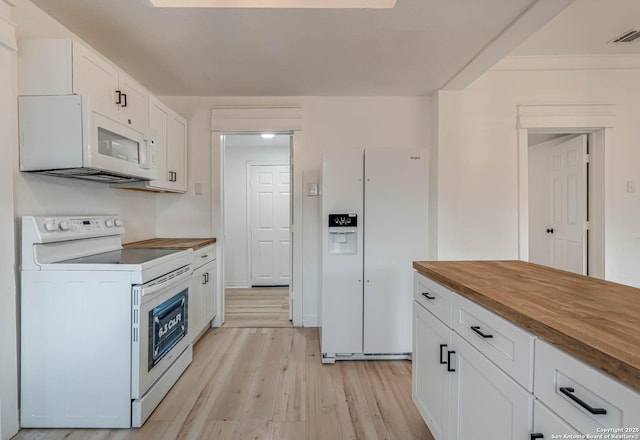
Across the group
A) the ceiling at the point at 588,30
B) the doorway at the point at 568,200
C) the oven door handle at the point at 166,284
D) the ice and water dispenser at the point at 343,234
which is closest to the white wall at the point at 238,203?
the oven door handle at the point at 166,284

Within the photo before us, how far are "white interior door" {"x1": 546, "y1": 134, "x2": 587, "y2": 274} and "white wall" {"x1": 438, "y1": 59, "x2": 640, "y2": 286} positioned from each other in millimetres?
204

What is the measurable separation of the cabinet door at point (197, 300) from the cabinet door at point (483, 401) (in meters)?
2.03

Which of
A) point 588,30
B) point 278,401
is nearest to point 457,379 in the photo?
point 278,401

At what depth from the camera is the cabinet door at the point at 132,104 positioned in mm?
2004

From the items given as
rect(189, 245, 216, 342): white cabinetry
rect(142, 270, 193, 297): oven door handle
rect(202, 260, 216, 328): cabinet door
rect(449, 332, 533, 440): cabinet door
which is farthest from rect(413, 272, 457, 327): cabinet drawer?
rect(202, 260, 216, 328): cabinet door

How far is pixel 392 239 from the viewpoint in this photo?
241 cm

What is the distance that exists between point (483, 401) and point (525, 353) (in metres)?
0.32

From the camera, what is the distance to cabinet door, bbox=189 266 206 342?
253 cm

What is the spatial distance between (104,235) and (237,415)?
150 cm

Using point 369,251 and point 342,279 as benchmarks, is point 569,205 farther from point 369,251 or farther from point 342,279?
point 342,279

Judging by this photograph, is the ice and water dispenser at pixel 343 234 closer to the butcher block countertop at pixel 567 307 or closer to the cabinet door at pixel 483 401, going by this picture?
the butcher block countertop at pixel 567 307

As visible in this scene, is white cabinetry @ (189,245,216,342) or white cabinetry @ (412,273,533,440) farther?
white cabinetry @ (189,245,216,342)

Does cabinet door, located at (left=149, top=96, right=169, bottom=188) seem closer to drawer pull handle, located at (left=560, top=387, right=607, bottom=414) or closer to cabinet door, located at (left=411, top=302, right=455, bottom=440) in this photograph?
cabinet door, located at (left=411, top=302, right=455, bottom=440)

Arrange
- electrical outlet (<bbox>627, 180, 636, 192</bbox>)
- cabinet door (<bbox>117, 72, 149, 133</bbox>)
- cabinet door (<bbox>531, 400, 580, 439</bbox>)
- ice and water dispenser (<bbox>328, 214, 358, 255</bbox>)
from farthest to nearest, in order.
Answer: electrical outlet (<bbox>627, 180, 636, 192</bbox>) < ice and water dispenser (<bbox>328, 214, 358, 255</bbox>) < cabinet door (<bbox>117, 72, 149, 133</bbox>) < cabinet door (<bbox>531, 400, 580, 439</bbox>)
